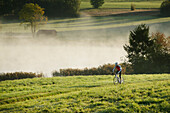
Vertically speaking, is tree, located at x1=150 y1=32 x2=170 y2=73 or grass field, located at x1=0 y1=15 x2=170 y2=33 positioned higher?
grass field, located at x1=0 y1=15 x2=170 y2=33

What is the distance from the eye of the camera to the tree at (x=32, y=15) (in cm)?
7088

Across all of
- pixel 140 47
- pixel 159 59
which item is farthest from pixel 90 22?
pixel 159 59

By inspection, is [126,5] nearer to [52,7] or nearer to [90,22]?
[90,22]

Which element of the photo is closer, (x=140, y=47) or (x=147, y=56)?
(x=140, y=47)

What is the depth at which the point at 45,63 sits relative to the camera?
50469mm

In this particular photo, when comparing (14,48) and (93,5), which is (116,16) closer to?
(93,5)

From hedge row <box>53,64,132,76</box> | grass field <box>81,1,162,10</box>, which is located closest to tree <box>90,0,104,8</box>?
grass field <box>81,1,162,10</box>

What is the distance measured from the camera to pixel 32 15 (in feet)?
233

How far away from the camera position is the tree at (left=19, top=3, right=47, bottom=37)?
7088 centimetres

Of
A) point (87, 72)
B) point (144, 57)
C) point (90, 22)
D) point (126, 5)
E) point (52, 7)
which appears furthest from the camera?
point (126, 5)

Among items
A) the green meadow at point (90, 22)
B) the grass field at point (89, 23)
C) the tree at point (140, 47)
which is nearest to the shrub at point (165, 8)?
the green meadow at point (90, 22)

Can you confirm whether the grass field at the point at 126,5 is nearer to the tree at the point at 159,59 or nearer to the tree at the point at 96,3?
the tree at the point at 96,3

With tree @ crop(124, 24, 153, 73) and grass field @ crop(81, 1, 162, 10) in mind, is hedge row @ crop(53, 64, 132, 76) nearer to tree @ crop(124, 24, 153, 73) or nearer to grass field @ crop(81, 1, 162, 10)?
tree @ crop(124, 24, 153, 73)

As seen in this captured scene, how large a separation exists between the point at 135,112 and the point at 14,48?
55.2 metres
